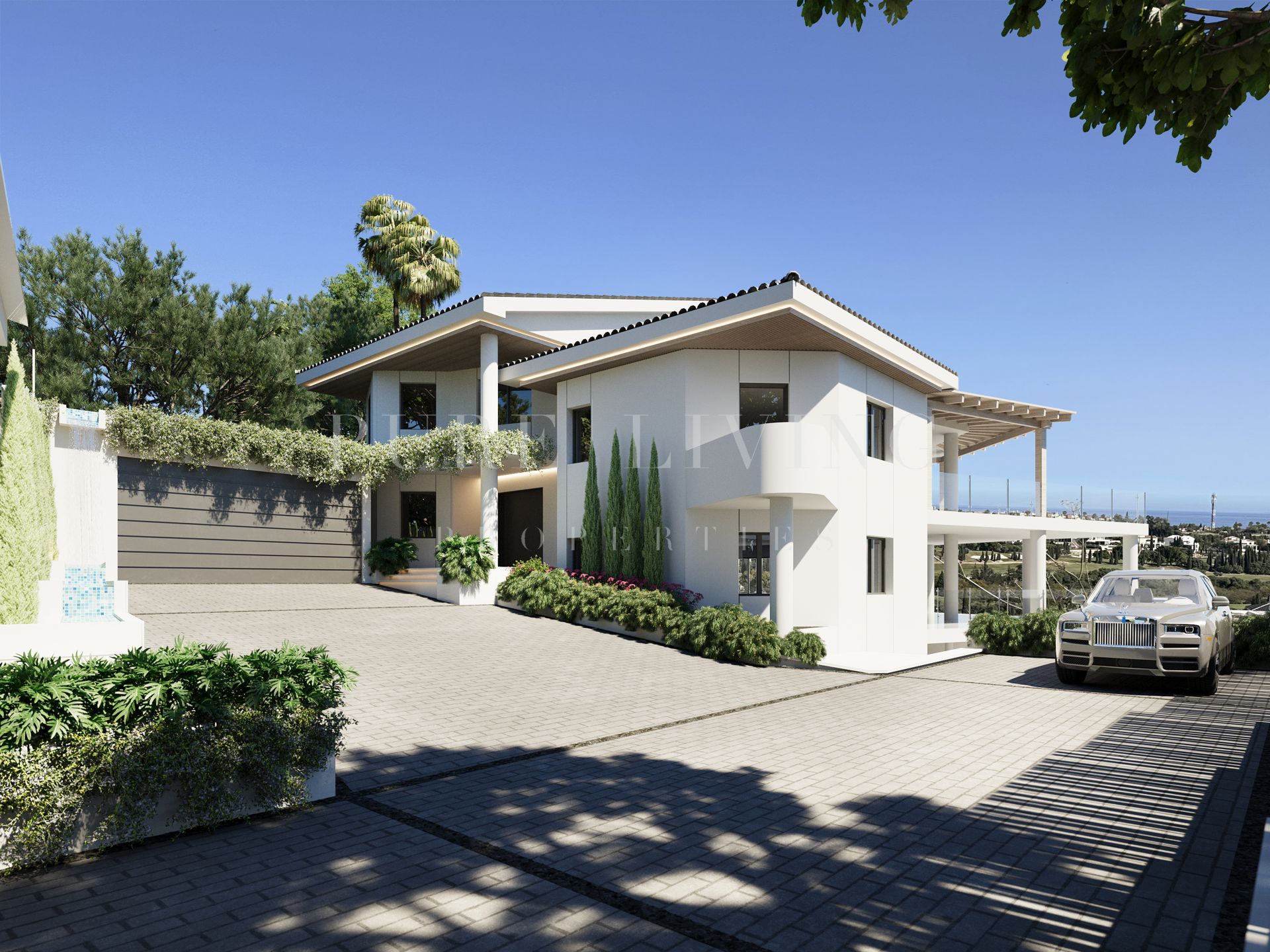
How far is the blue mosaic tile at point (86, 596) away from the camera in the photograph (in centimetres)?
1114

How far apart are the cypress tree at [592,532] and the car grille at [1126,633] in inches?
414

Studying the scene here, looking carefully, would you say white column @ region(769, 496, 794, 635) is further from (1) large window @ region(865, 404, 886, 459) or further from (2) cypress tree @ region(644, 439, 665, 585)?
(1) large window @ region(865, 404, 886, 459)

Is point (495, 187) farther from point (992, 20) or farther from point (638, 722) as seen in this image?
point (992, 20)

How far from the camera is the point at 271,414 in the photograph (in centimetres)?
2927

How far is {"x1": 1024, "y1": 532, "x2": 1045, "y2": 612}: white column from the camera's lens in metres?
24.7

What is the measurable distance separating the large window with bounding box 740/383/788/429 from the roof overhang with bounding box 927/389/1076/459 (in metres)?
6.38

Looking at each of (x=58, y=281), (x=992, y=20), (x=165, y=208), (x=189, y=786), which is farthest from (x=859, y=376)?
(x=58, y=281)

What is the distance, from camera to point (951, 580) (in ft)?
86.5

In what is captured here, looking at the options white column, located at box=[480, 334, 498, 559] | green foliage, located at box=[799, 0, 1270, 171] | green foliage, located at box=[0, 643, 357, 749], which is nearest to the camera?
green foliage, located at box=[799, 0, 1270, 171]

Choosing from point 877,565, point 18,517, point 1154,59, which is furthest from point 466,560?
point 1154,59

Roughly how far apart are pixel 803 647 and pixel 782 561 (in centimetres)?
201

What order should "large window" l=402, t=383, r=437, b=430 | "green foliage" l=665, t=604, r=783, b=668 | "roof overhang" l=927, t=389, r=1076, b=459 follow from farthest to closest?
1. "large window" l=402, t=383, r=437, b=430
2. "roof overhang" l=927, t=389, r=1076, b=459
3. "green foliage" l=665, t=604, r=783, b=668

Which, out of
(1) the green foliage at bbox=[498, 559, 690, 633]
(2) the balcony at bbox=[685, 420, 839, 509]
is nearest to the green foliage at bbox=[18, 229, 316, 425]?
(1) the green foliage at bbox=[498, 559, 690, 633]

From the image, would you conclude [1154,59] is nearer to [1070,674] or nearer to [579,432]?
[1070,674]
